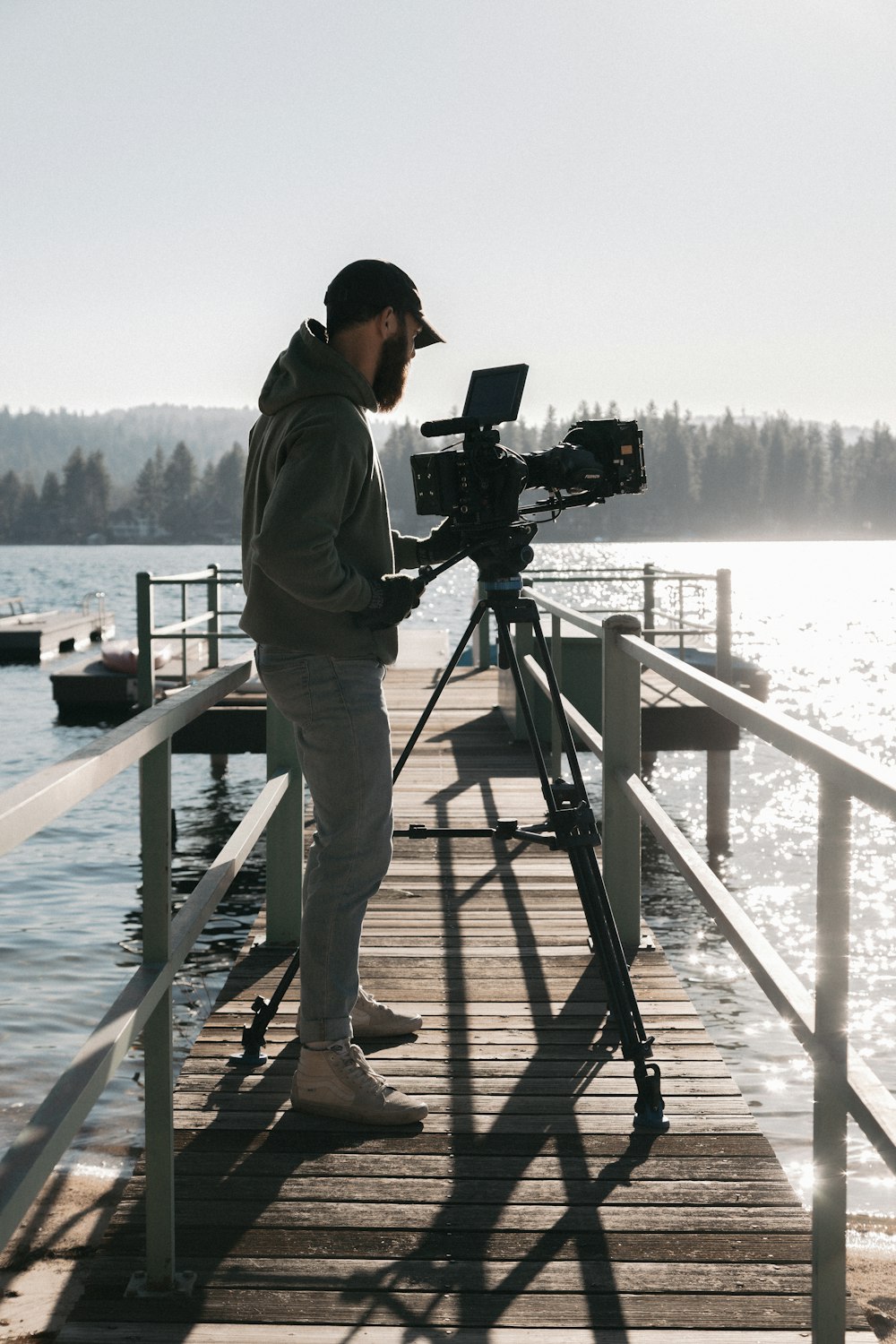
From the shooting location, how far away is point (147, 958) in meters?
2.27

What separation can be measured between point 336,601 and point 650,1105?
4.38ft

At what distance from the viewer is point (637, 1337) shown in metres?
2.20

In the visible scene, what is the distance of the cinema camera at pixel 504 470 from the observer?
9.89 feet

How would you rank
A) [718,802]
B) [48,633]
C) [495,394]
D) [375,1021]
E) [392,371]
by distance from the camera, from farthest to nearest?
[48,633], [718,802], [375,1021], [495,394], [392,371]

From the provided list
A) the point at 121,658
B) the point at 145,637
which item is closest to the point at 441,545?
the point at 145,637

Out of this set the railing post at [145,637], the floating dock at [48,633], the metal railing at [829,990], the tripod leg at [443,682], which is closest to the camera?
the metal railing at [829,990]

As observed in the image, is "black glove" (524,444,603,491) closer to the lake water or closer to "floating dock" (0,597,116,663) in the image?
the lake water

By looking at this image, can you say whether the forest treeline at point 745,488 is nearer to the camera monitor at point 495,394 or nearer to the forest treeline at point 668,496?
the forest treeline at point 668,496

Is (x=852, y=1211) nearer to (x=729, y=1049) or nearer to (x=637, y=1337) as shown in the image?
(x=729, y=1049)

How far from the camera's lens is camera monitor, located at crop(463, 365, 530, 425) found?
299 centimetres

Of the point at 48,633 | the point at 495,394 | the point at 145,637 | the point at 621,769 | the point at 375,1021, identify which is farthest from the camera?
the point at 48,633

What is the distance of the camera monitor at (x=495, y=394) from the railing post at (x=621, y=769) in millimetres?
1049

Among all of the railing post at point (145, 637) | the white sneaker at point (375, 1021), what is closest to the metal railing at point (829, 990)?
the white sneaker at point (375, 1021)

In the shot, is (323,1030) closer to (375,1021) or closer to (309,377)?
(375,1021)
